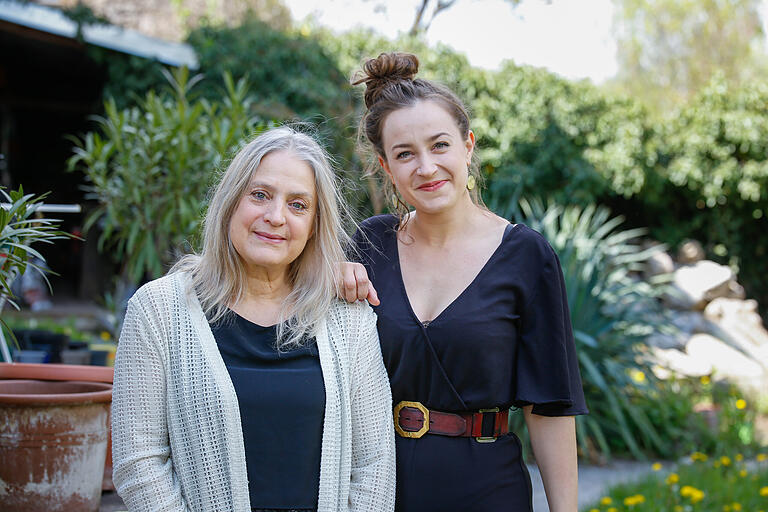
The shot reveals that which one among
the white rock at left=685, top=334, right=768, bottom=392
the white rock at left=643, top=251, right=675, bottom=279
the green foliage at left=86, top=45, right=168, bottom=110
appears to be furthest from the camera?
the white rock at left=643, top=251, right=675, bottom=279

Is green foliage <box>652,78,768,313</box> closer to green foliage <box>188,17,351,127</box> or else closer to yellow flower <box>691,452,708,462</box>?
green foliage <box>188,17,351,127</box>

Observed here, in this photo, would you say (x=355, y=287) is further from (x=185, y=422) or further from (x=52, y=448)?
(x=52, y=448)

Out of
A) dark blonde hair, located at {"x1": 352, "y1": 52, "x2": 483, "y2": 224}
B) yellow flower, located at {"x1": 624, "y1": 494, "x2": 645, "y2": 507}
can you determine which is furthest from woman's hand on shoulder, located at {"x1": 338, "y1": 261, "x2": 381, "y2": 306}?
yellow flower, located at {"x1": 624, "y1": 494, "x2": 645, "y2": 507}

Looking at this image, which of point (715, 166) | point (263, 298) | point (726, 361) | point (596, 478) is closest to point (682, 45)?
point (715, 166)

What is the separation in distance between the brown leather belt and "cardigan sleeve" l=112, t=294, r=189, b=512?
61 cm

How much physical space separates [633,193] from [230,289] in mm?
8970

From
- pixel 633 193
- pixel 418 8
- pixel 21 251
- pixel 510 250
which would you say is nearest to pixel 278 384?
pixel 510 250

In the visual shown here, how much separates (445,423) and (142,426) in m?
0.78

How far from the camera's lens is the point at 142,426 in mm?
1657

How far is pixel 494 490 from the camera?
192 cm

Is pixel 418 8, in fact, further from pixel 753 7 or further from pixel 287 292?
pixel 753 7

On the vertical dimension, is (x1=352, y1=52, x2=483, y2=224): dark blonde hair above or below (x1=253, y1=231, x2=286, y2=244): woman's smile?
above

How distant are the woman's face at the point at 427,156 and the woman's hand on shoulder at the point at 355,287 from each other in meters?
0.27

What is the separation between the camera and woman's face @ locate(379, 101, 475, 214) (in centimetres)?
203
